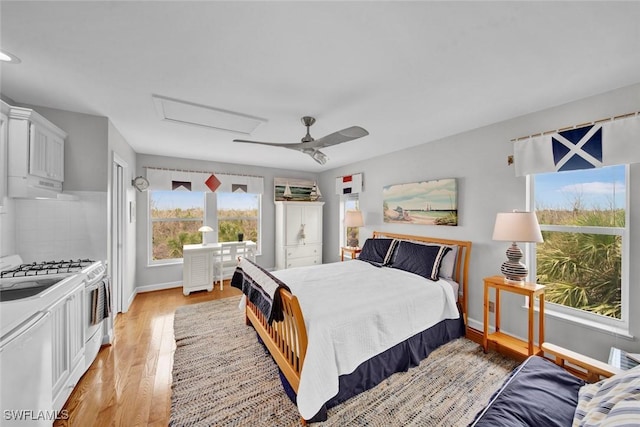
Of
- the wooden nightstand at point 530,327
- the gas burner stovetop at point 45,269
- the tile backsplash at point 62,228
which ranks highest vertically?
the tile backsplash at point 62,228

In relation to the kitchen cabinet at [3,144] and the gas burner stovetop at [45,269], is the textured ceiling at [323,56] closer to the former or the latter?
the kitchen cabinet at [3,144]

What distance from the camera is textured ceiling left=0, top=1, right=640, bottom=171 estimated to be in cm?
125

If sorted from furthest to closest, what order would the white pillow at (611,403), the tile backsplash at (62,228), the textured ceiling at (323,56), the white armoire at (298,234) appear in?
the white armoire at (298,234) < the tile backsplash at (62,228) < the textured ceiling at (323,56) < the white pillow at (611,403)

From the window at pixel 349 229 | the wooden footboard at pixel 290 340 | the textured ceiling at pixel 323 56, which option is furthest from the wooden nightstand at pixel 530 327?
the window at pixel 349 229

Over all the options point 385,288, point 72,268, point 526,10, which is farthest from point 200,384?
point 526,10

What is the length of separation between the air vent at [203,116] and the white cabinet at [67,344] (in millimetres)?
1730

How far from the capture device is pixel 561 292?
95.4 inches

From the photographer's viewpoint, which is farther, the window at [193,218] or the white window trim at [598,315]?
the window at [193,218]

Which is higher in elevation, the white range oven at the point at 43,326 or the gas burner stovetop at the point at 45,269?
the gas burner stovetop at the point at 45,269

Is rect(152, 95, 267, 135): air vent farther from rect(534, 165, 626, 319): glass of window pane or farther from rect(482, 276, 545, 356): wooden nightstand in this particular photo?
rect(534, 165, 626, 319): glass of window pane

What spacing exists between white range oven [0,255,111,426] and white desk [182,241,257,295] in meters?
1.56

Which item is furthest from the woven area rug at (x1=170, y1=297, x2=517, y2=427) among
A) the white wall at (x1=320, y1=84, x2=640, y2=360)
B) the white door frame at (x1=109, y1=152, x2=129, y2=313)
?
the white door frame at (x1=109, y1=152, x2=129, y2=313)

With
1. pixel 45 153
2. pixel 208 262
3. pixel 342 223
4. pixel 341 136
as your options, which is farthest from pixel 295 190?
pixel 45 153

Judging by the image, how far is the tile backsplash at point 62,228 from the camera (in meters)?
2.33
